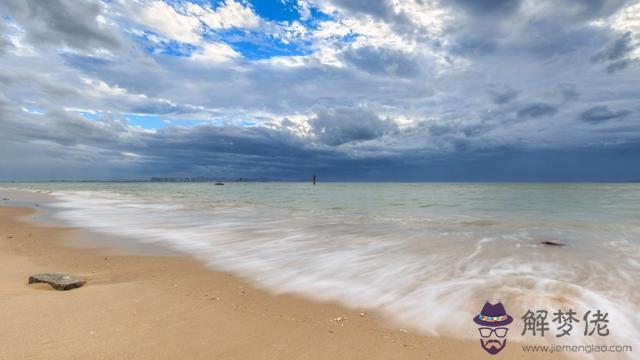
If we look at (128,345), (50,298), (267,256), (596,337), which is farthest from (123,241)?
(596,337)

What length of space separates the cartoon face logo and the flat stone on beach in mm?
7292

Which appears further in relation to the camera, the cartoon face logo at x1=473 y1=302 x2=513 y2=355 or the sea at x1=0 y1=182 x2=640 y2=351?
the sea at x1=0 y1=182 x2=640 y2=351

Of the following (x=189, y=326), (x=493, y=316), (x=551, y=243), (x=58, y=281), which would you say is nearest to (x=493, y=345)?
(x=493, y=316)

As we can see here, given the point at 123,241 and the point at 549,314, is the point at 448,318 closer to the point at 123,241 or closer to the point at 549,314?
the point at 549,314

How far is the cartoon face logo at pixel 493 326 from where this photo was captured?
15.7ft

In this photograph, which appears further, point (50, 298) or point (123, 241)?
point (123, 241)

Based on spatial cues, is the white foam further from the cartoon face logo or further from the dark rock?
the dark rock

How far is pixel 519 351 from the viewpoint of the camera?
15.1 feet

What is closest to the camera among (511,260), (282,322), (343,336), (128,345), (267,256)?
(128,345)

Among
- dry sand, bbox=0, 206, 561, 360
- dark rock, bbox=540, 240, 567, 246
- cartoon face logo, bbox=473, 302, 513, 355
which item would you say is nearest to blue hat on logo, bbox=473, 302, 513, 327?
cartoon face logo, bbox=473, 302, 513, 355

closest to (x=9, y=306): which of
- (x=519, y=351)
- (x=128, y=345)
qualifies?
(x=128, y=345)

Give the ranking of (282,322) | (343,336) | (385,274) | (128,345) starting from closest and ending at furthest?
(128,345) < (343,336) < (282,322) < (385,274)

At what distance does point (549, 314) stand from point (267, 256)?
7102mm

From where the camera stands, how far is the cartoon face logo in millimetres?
4789
